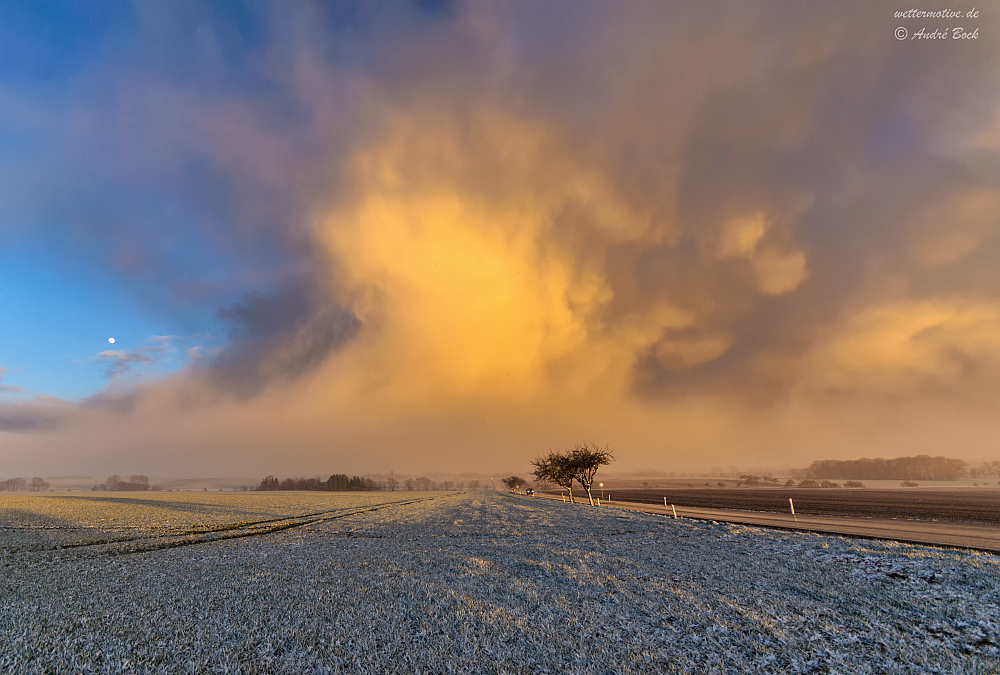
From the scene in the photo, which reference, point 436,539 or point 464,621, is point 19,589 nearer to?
point 464,621

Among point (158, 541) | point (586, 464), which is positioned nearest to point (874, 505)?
point (586, 464)

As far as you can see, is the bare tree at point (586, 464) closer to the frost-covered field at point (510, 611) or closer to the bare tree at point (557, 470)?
the bare tree at point (557, 470)

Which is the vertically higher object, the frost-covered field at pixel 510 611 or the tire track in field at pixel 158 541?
the frost-covered field at pixel 510 611

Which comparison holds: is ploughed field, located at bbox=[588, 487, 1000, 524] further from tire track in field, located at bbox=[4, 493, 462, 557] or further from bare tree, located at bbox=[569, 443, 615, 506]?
tire track in field, located at bbox=[4, 493, 462, 557]

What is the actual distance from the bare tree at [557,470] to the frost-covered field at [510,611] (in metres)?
67.4

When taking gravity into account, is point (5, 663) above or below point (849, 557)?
above

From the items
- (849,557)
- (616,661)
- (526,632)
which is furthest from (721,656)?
(849,557)

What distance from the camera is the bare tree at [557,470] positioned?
285ft

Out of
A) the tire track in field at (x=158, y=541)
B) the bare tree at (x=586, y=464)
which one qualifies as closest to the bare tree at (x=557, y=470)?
the bare tree at (x=586, y=464)

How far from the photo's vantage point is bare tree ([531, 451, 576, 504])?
8675 cm

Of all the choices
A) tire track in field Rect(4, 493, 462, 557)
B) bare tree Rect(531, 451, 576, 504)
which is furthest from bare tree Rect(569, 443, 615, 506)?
Answer: tire track in field Rect(4, 493, 462, 557)

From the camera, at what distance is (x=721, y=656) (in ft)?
27.5

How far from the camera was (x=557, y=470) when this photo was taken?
92.2 meters

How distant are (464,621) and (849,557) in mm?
17662
